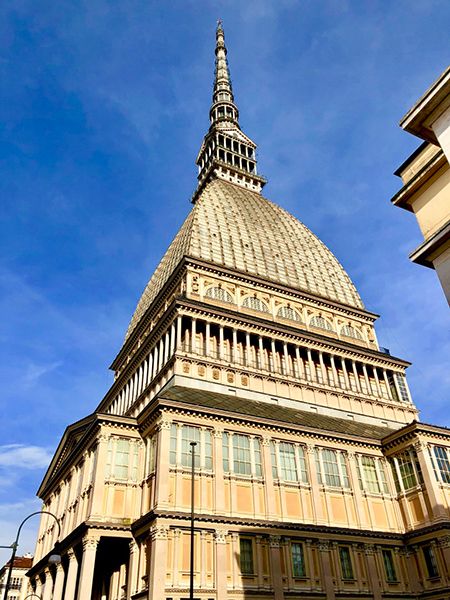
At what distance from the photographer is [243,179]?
106312 mm

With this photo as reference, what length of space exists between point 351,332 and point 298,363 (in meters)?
16.2

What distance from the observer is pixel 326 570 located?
39.9 m

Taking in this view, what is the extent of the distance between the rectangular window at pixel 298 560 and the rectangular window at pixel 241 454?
19.9 feet

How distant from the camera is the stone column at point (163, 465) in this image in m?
36.9

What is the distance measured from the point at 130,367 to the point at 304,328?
24365 millimetres

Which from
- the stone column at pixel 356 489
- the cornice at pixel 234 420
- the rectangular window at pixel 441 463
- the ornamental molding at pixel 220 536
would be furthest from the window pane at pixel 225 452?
the rectangular window at pixel 441 463

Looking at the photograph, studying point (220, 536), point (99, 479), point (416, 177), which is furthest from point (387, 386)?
point (416, 177)

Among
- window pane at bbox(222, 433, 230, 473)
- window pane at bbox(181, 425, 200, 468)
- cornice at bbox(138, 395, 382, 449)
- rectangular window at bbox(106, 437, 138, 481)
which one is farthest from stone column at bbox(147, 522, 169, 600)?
cornice at bbox(138, 395, 382, 449)

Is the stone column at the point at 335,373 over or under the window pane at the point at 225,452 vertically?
over

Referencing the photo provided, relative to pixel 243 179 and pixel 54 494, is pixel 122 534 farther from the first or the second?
pixel 243 179

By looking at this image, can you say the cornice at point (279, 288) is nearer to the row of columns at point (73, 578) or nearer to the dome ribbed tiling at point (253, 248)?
the dome ribbed tiling at point (253, 248)

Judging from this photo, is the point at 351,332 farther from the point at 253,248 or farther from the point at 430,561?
the point at 430,561

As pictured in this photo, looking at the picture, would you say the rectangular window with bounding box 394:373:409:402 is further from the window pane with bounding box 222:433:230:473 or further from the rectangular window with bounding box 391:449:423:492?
the window pane with bounding box 222:433:230:473

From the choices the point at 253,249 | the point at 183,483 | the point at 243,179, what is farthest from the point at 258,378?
the point at 243,179
